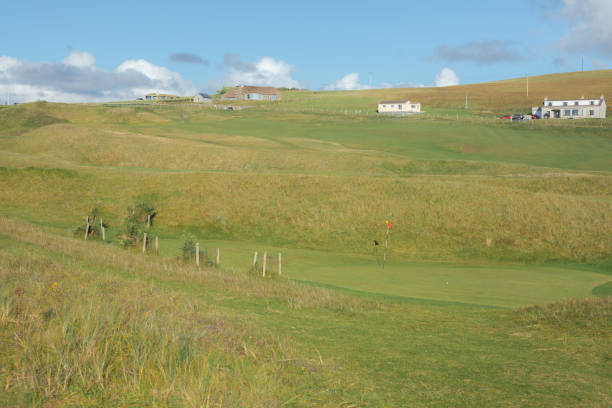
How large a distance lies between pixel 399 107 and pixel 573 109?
36935 mm

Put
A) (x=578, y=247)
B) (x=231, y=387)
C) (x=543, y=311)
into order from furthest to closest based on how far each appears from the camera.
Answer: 1. (x=578, y=247)
2. (x=543, y=311)
3. (x=231, y=387)

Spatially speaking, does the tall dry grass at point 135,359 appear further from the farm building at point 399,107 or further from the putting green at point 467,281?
the farm building at point 399,107

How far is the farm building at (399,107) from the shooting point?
131 m

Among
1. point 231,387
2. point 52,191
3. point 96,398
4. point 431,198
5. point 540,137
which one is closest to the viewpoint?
point 96,398

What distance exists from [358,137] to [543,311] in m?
73.6

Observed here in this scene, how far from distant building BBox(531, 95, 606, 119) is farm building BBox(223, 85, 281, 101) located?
8100 centimetres

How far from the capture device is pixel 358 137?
86.8m

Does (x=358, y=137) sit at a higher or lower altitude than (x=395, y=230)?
higher

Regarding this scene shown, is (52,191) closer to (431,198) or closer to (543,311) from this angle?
(431,198)

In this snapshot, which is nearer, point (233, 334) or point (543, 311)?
point (233, 334)

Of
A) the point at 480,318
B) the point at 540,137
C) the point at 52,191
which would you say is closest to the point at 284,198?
the point at 52,191

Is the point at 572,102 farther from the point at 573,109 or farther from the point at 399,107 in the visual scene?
the point at 399,107

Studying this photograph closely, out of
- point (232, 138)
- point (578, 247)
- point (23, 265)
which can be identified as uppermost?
point (232, 138)

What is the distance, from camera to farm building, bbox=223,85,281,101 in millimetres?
170625
